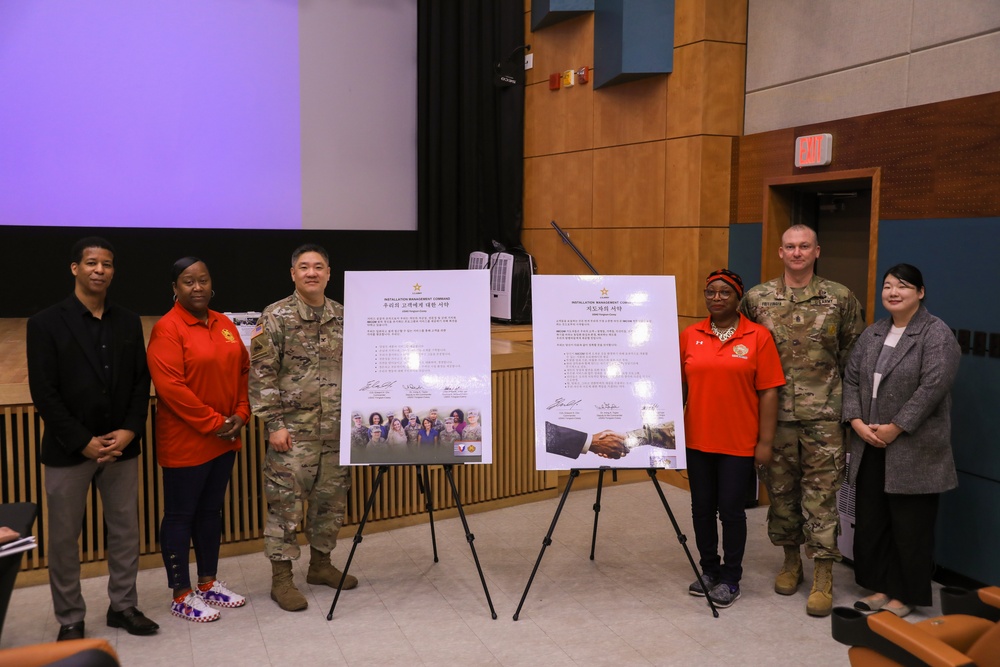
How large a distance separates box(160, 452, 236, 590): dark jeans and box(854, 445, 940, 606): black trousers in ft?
8.28

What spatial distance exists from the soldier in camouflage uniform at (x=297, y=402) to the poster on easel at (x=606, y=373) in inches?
32.7

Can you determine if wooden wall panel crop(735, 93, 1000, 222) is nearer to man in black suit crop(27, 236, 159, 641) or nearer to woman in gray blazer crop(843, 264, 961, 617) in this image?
woman in gray blazer crop(843, 264, 961, 617)

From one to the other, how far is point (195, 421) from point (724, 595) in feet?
7.14

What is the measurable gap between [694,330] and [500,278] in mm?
A: 3181

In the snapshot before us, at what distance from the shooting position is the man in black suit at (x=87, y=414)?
2910 millimetres

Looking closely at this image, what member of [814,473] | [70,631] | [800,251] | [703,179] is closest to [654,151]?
[703,179]

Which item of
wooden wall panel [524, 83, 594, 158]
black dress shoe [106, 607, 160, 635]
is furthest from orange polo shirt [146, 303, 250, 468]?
wooden wall panel [524, 83, 594, 158]

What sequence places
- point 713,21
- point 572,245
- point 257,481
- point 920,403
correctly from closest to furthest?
point 920,403 → point 257,481 → point 713,21 → point 572,245

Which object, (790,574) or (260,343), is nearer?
(260,343)

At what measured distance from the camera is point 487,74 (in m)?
6.78

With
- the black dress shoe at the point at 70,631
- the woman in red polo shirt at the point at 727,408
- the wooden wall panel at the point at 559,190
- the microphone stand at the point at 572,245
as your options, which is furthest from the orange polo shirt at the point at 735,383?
the wooden wall panel at the point at 559,190

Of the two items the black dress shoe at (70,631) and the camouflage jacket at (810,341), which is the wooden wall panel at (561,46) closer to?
the camouflage jacket at (810,341)

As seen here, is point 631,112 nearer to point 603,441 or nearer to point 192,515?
point 603,441

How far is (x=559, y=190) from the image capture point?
21.0ft
